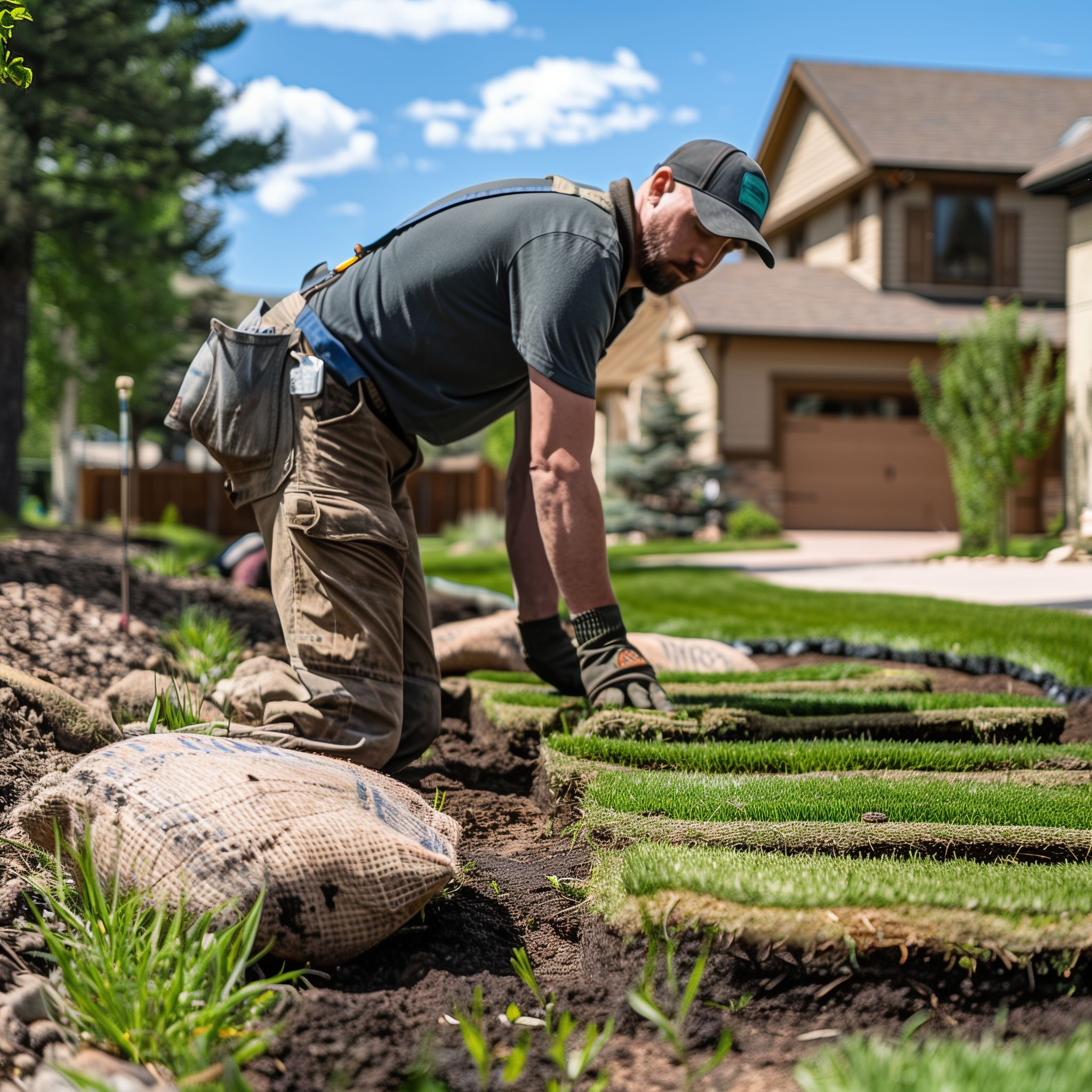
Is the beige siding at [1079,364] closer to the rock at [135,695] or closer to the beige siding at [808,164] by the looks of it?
the beige siding at [808,164]

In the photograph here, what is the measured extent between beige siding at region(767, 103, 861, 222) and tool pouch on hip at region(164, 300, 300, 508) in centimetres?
1722

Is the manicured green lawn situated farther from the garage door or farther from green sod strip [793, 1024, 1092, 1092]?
the garage door

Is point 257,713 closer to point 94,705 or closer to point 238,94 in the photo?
point 94,705

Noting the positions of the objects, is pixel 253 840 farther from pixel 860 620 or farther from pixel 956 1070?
pixel 860 620

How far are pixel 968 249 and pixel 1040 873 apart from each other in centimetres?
1893

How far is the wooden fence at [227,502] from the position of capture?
26766mm

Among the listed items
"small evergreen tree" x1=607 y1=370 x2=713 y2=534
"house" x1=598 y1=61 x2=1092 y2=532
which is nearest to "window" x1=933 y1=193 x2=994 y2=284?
"house" x1=598 y1=61 x2=1092 y2=532

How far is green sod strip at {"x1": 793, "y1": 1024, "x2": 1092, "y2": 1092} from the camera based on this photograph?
1.17m

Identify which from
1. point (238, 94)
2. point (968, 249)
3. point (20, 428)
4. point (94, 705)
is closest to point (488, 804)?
point (94, 705)

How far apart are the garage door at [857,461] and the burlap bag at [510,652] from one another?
1336 cm

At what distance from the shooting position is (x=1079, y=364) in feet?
43.3

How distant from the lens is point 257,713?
2945 mm

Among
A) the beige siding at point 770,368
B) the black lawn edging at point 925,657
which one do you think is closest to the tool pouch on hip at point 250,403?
the black lawn edging at point 925,657

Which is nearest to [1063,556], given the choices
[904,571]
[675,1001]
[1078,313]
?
[904,571]
